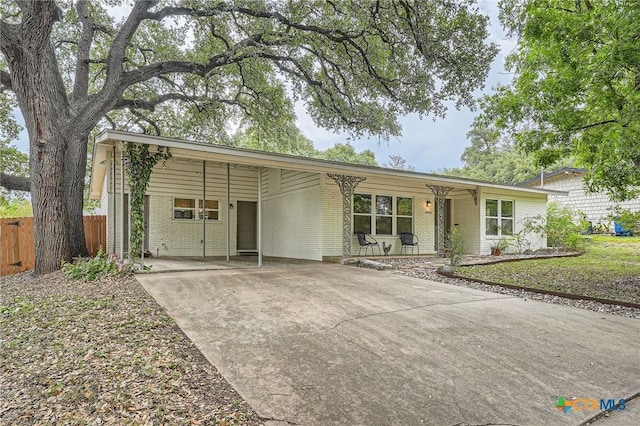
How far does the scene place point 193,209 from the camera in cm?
1198

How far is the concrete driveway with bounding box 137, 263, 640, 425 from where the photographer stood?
7.85ft

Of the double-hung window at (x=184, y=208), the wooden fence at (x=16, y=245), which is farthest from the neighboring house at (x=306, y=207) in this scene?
the wooden fence at (x=16, y=245)

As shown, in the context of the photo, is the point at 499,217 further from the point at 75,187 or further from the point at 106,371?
the point at 75,187

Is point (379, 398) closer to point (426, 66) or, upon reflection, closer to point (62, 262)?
point (62, 262)

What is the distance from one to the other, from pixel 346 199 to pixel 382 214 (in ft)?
6.99

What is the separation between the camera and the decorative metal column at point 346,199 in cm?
1005

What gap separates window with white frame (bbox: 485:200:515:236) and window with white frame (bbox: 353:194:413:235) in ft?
10.4

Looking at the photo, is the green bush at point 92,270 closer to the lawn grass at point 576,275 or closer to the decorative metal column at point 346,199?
the decorative metal column at point 346,199

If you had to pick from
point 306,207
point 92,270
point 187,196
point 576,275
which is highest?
point 187,196

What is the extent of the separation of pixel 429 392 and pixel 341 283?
4136mm

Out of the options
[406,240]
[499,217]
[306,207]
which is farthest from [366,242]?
[499,217]

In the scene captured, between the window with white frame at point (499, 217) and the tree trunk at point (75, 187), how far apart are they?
Answer: 1299 centimetres

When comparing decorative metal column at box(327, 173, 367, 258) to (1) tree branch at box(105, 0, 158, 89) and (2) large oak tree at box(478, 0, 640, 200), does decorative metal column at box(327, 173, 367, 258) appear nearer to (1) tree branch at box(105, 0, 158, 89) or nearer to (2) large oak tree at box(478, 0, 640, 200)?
(2) large oak tree at box(478, 0, 640, 200)

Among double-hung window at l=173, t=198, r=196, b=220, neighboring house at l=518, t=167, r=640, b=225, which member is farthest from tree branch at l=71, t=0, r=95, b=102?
neighboring house at l=518, t=167, r=640, b=225
